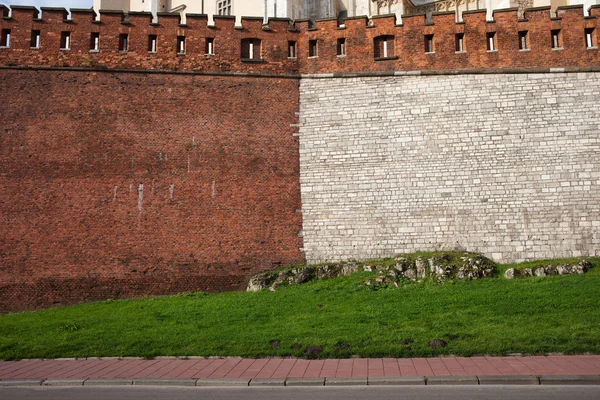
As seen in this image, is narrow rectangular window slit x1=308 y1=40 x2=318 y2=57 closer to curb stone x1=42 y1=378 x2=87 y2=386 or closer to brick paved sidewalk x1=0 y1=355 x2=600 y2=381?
brick paved sidewalk x1=0 y1=355 x2=600 y2=381

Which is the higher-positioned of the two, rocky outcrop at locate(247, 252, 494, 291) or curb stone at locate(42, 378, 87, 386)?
rocky outcrop at locate(247, 252, 494, 291)

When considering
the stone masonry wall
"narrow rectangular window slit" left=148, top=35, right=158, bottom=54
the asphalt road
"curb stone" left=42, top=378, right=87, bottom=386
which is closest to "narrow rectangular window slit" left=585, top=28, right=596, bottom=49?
the stone masonry wall

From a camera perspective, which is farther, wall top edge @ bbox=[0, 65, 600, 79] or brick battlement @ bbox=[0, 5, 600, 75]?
brick battlement @ bbox=[0, 5, 600, 75]

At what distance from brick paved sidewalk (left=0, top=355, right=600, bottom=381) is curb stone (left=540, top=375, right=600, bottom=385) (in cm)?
11

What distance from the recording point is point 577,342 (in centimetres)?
789

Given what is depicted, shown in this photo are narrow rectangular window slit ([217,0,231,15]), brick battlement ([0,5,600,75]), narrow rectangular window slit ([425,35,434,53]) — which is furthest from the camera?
narrow rectangular window slit ([217,0,231,15])

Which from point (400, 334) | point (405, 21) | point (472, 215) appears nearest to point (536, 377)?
point (400, 334)

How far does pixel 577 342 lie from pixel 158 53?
544 inches

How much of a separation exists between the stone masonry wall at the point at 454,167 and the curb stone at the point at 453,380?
7758mm

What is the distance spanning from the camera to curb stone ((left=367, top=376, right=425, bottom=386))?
266 inches

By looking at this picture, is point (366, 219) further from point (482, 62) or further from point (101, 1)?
point (101, 1)

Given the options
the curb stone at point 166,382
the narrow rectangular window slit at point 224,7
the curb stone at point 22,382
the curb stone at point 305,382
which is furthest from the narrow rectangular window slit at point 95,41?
the narrow rectangular window slit at point 224,7

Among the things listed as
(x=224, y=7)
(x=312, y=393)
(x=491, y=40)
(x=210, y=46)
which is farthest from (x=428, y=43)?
(x=224, y=7)

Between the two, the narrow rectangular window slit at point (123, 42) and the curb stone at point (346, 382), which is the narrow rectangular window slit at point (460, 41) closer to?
the narrow rectangular window slit at point (123, 42)
